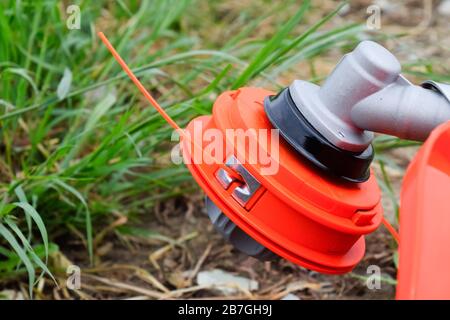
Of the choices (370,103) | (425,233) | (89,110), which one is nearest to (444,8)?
(89,110)

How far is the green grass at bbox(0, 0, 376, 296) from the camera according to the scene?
137 cm

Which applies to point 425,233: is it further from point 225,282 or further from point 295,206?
point 225,282

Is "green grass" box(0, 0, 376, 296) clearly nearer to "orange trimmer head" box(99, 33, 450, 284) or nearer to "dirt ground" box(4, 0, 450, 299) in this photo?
"dirt ground" box(4, 0, 450, 299)

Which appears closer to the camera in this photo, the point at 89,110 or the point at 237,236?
the point at 237,236

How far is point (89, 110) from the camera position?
155 centimetres

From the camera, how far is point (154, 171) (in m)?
1.62

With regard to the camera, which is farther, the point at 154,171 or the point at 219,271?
the point at 154,171

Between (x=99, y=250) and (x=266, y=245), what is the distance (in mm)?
551

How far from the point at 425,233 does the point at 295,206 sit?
0.86ft

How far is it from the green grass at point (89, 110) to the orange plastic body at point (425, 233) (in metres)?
0.59

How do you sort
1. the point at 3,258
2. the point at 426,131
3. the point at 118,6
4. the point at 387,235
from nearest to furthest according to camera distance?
the point at 426,131, the point at 3,258, the point at 387,235, the point at 118,6

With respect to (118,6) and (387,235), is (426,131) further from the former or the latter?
(118,6)

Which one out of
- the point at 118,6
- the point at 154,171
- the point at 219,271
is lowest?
the point at 219,271

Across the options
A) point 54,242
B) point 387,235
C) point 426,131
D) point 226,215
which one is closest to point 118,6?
point 54,242
